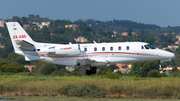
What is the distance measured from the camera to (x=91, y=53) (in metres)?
34.0

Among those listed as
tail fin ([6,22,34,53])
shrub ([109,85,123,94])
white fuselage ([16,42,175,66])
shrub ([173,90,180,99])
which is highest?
tail fin ([6,22,34,53])

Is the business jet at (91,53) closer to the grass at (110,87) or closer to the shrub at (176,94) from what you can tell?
the grass at (110,87)

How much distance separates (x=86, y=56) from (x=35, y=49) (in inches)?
224

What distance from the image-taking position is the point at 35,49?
116 feet

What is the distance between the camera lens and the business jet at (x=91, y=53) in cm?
3378

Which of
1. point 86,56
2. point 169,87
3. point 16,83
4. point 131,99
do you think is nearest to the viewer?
point 131,99

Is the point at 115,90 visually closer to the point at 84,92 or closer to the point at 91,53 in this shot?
the point at 84,92

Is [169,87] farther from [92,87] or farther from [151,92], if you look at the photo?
[92,87]

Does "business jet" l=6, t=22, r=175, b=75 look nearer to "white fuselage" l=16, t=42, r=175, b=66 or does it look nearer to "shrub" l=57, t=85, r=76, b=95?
"white fuselage" l=16, t=42, r=175, b=66

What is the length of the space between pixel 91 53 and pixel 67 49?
2541 millimetres

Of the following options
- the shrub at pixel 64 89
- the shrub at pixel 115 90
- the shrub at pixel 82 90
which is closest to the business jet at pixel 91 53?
the shrub at pixel 82 90

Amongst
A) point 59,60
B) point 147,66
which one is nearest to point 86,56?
point 59,60

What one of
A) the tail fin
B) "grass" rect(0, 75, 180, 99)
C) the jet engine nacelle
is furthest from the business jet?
"grass" rect(0, 75, 180, 99)

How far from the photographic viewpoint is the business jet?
1330 inches
